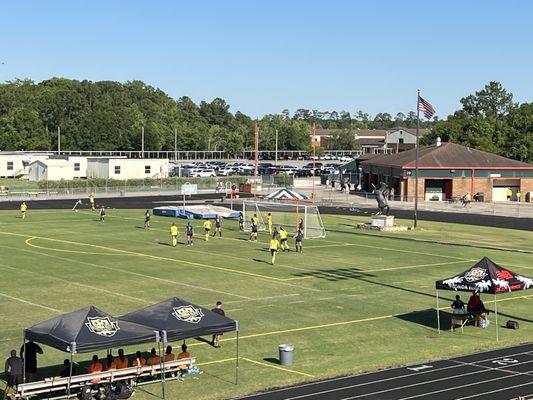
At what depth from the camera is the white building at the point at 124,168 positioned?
415 ft

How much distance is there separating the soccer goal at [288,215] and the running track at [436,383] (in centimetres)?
3667

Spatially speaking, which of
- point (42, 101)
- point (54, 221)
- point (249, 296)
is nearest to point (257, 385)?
point (249, 296)

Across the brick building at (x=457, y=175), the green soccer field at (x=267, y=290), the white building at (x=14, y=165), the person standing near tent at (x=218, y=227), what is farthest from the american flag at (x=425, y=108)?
the white building at (x=14, y=165)

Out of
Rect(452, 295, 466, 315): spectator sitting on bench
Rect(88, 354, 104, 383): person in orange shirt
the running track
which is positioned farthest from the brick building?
Rect(88, 354, 104, 383): person in orange shirt

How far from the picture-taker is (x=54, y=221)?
74.2 m

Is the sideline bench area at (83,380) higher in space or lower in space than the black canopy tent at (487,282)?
lower

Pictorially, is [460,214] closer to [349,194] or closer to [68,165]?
[349,194]

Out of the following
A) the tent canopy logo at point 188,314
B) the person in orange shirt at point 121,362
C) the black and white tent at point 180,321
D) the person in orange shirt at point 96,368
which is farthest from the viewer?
the tent canopy logo at point 188,314

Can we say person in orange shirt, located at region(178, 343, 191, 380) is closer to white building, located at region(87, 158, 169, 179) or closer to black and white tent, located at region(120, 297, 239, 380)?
black and white tent, located at region(120, 297, 239, 380)

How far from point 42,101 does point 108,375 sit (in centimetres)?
17073

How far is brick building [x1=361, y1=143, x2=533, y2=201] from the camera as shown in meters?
104

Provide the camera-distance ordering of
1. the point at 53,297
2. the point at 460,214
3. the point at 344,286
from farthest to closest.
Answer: the point at 460,214 → the point at 344,286 → the point at 53,297

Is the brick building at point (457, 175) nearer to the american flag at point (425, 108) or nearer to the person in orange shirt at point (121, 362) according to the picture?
the american flag at point (425, 108)

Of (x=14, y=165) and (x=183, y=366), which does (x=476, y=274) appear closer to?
(x=183, y=366)
